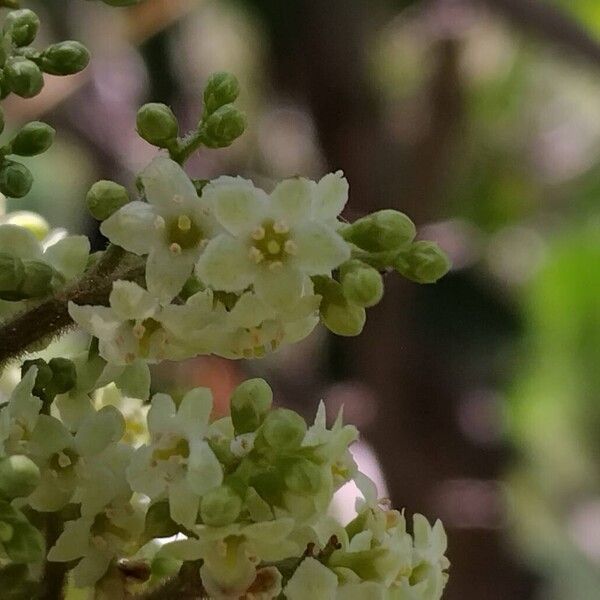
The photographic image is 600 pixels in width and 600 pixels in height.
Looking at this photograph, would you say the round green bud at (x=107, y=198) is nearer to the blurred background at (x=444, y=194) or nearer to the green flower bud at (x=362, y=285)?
the green flower bud at (x=362, y=285)

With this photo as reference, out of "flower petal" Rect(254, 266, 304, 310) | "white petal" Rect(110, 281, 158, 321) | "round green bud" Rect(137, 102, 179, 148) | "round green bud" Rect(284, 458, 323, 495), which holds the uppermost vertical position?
"round green bud" Rect(137, 102, 179, 148)

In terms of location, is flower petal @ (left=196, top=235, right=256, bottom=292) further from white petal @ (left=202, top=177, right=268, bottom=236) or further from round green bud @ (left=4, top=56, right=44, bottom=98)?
round green bud @ (left=4, top=56, right=44, bottom=98)

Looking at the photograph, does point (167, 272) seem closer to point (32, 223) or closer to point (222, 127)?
point (222, 127)

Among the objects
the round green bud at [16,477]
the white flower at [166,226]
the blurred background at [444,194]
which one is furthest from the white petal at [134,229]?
the blurred background at [444,194]

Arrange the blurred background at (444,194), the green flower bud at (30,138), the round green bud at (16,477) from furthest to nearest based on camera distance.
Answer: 1. the blurred background at (444,194)
2. the green flower bud at (30,138)
3. the round green bud at (16,477)

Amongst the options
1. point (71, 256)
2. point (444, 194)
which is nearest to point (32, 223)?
point (71, 256)

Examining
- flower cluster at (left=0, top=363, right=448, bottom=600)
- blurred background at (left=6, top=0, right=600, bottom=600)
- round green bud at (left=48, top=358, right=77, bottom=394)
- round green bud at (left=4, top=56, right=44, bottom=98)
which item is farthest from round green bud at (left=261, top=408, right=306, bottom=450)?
blurred background at (left=6, top=0, right=600, bottom=600)
